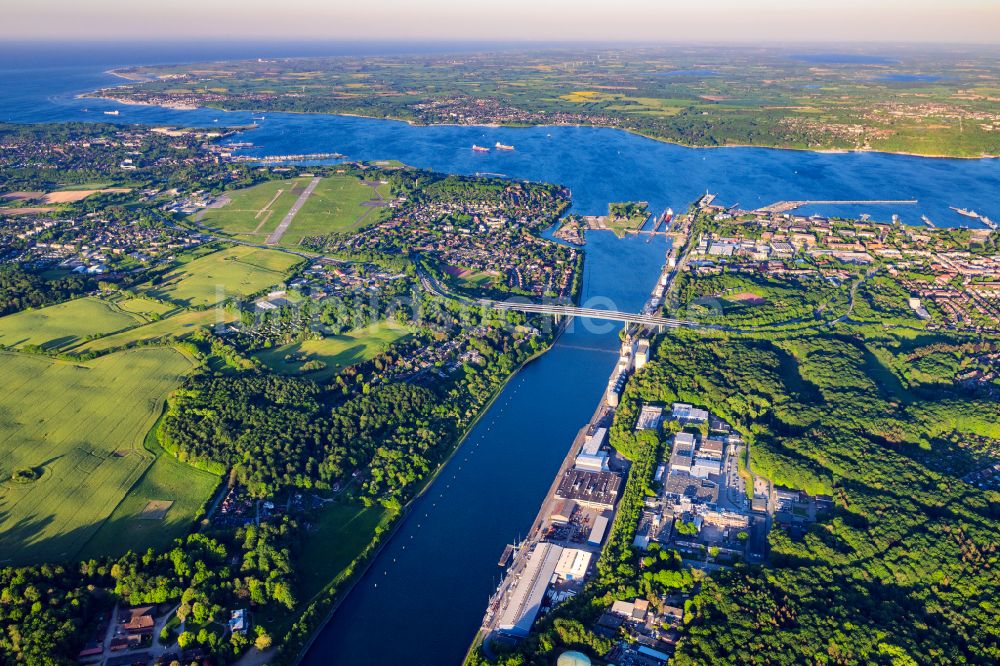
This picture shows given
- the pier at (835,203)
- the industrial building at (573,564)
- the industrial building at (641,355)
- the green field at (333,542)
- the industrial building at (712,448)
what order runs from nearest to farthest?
the industrial building at (573,564) < the green field at (333,542) < the industrial building at (712,448) < the industrial building at (641,355) < the pier at (835,203)

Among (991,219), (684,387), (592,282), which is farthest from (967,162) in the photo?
(684,387)

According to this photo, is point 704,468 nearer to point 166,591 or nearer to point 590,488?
point 590,488

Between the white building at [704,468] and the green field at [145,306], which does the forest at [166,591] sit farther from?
the green field at [145,306]

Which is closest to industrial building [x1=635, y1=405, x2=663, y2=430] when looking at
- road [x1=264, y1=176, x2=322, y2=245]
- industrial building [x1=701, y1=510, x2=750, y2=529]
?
industrial building [x1=701, y1=510, x2=750, y2=529]

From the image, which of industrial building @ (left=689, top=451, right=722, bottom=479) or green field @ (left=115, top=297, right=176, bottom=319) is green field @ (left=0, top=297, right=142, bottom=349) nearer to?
green field @ (left=115, top=297, right=176, bottom=319)

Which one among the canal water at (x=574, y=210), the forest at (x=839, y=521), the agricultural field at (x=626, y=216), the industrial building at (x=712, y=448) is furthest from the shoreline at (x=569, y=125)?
the industrial building at (x=712, y=448)
